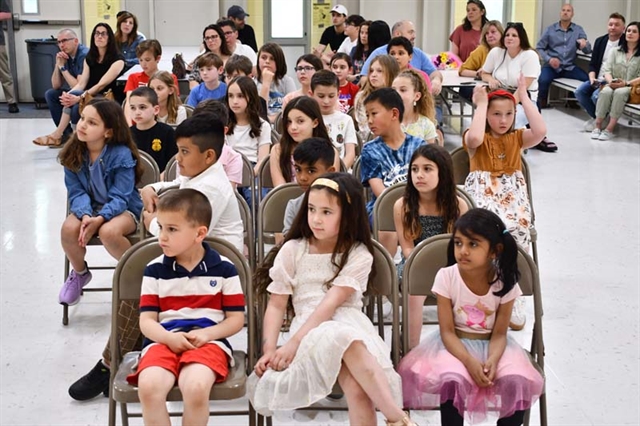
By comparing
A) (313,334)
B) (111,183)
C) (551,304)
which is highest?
(111,183)

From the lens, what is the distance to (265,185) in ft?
13.7

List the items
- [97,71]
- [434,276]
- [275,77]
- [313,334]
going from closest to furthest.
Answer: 1. [313,334]
2. [434,276]
3. [275,77]
4. [97,71]

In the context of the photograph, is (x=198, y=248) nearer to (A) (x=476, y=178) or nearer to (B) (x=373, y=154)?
(B) (x=373, y=154)

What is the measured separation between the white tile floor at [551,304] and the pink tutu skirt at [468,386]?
54cm

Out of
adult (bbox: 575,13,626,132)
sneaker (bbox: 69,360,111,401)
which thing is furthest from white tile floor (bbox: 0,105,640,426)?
adult (bbox: 575,13,626,132)

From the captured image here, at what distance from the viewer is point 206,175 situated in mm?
3318

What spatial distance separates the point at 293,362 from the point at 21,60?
31.0 ft

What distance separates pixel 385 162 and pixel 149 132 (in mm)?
1382

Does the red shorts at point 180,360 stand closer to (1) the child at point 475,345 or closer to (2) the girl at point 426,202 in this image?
(1) the child at point 475,345

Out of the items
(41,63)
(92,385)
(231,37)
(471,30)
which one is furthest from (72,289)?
(41,63)

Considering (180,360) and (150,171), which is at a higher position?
(150,171)

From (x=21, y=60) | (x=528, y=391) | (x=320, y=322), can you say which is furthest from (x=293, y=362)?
(x=21, y=60)

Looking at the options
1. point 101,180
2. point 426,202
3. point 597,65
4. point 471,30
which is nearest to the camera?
point 426,202

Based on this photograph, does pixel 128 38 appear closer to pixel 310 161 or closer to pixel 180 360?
pixel 310 161
